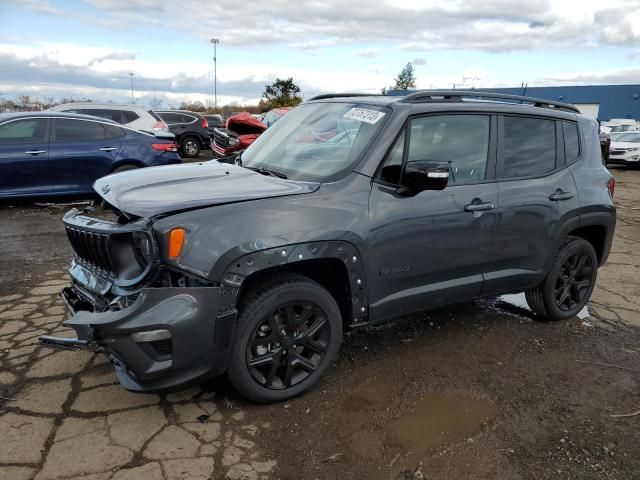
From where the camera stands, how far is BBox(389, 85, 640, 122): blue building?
153ft

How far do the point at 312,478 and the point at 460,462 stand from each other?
760 mm

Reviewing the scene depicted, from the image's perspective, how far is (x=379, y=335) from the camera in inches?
164

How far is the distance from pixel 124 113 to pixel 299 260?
11.4m

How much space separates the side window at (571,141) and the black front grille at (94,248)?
3.51 metres

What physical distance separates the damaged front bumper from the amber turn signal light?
177 millimetres

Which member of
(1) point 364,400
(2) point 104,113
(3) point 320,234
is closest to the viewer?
(3) point 320,234

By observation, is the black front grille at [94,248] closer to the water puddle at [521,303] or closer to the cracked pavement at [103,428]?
the cracked pavement at [103,428]

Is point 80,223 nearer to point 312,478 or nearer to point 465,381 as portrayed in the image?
point 312,478

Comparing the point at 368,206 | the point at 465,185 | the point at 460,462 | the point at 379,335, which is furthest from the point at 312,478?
the point at 465,185

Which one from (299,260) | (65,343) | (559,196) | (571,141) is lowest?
(65,343)

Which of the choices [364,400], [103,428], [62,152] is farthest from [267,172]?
[62,152]

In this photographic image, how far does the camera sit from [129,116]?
12.9 meters

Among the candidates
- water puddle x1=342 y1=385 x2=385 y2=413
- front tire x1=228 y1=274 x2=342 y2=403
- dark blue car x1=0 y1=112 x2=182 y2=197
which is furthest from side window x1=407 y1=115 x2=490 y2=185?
dark blue car x1=0 y1=112 x2=182 y2=197

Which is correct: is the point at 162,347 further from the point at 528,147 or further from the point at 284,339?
the point at 528,147
